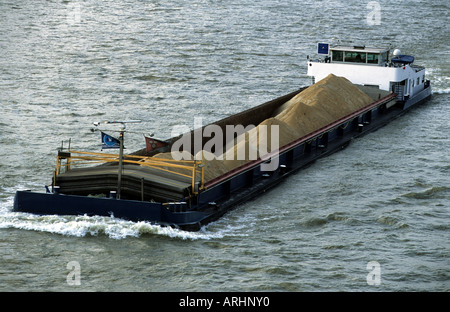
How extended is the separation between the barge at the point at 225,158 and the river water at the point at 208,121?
15.9 inches

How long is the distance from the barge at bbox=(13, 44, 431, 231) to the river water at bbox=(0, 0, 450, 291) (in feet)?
1.33

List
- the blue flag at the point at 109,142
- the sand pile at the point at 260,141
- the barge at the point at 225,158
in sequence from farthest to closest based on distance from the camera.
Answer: the sand pile at the point at 260,141 < the barge at the point at 225,158 < the blue flag at the point at 109,142

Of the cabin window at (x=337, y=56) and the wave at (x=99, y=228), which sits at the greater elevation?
the cabin window at (x=337, y=56)

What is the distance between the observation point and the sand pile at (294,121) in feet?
77.4

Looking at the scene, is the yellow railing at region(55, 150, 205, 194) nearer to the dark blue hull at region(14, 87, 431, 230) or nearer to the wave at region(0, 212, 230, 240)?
the dark blue hull at region(14, 87, 431, 230)

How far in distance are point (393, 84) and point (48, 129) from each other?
607 inches

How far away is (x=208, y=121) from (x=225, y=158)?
29.0ft

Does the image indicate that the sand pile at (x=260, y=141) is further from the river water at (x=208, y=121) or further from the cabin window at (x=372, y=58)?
the cabin window at (x=372, y=58)

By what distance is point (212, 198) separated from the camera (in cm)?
2211

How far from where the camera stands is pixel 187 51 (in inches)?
1871

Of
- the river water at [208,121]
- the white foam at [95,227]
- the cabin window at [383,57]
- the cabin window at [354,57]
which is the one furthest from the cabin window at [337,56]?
the white foam at [95,227]

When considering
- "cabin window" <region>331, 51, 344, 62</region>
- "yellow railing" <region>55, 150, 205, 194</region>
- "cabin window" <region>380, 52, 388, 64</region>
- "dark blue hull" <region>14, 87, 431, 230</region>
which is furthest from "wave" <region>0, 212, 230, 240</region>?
"cabin window" <region>380, 52, 388, 64</region>

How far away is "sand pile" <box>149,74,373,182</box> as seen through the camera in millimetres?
23578

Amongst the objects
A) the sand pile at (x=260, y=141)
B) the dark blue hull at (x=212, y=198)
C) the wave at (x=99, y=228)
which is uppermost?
the sand pile at (x=260, y=141)
